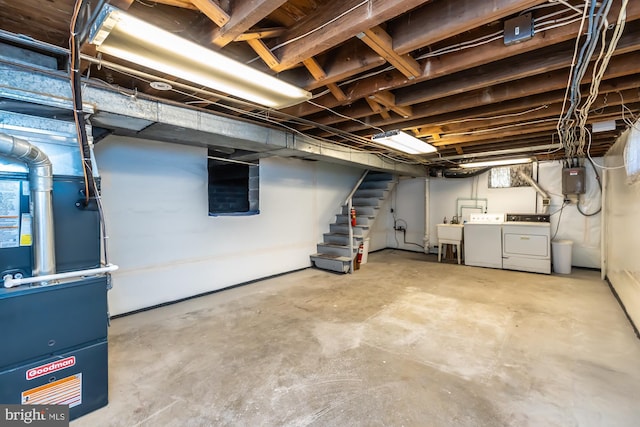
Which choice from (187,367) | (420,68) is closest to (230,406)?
(187,367)

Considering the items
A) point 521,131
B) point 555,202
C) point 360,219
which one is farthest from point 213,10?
point 555,202

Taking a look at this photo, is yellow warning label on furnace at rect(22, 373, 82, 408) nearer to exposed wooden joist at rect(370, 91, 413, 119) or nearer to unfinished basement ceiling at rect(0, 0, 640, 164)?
unfinished basement ceiling at rect(0, 0, 640, 164)

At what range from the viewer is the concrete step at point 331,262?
16.8 ft

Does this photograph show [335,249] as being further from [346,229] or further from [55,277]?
[55,277]

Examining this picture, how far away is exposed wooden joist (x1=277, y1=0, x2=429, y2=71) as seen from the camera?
1377 millimetres

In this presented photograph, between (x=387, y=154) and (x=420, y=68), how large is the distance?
3121 mm

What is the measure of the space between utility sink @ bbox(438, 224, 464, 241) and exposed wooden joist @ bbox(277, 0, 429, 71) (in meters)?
5.35

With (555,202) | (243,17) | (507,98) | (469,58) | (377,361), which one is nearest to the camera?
(243,17)

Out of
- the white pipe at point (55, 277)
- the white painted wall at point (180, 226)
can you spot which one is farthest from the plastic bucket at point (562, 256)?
the white pipe at point (55, 277)

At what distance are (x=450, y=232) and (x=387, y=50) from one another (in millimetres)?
5186

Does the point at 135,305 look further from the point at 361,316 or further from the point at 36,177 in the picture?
the point at 361,316

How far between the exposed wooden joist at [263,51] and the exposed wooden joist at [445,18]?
0.74m

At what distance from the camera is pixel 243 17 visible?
4.62 feet

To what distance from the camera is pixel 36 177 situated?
1.61m
